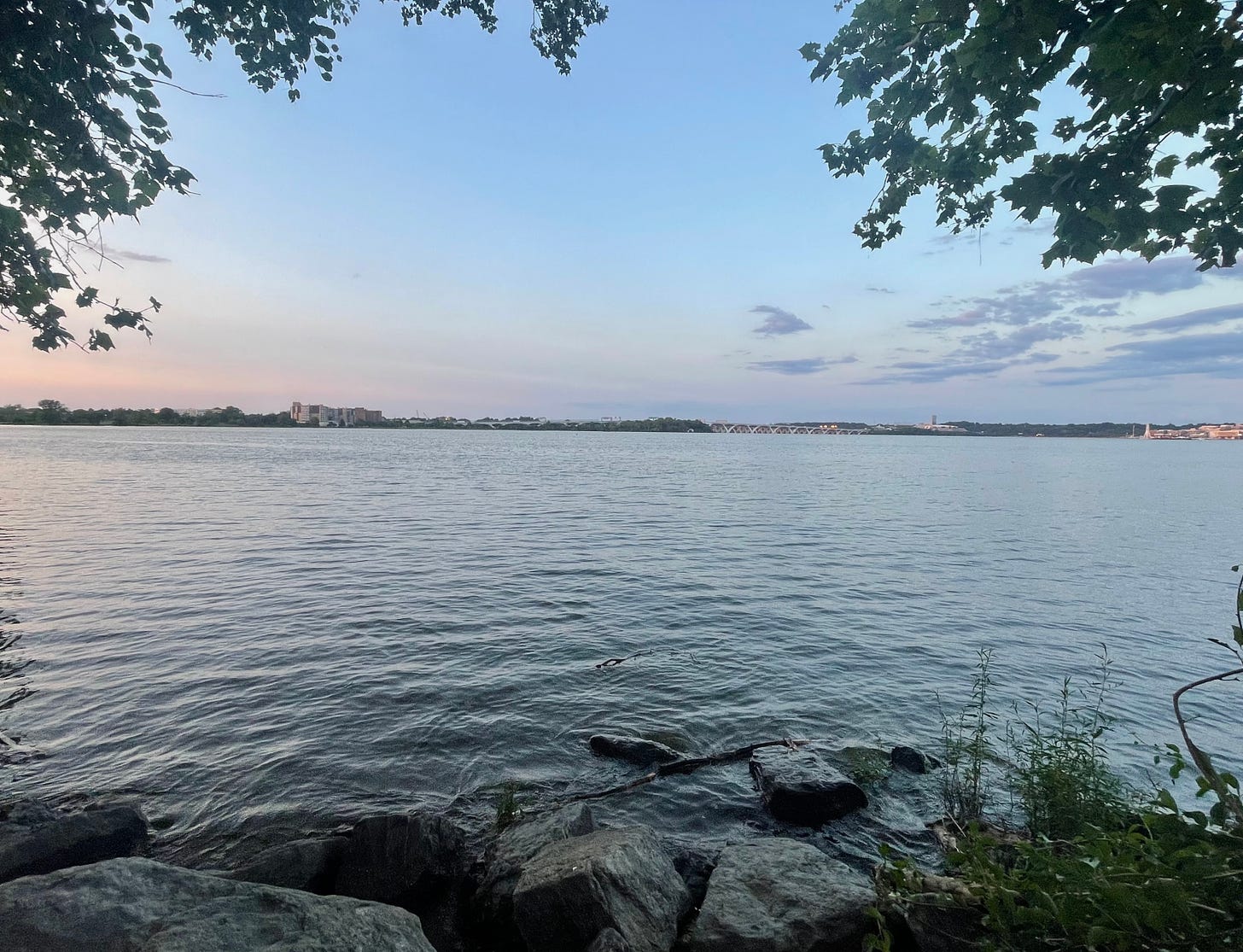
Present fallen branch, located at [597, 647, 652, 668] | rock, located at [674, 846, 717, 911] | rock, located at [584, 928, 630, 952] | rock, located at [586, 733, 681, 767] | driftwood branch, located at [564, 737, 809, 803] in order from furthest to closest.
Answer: fallen branch, located at [597, 647, 652, 668]
rock, located at [586, 733, 681, 767]
driftwood branch, located at [564, 737, 809, 803]
rock, located at [674, 846, 717, 911]
rock, located at [584, 928, 630, 952]

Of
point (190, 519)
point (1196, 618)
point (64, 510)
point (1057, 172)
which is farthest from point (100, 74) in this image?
point (64, 510)

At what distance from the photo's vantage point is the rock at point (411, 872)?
661 cm

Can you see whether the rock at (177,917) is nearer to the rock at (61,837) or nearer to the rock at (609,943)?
the rock at (609,943)

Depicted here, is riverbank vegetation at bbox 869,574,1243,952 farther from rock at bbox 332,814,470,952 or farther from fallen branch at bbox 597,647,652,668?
fallen branch at bbox 597,647,652,668

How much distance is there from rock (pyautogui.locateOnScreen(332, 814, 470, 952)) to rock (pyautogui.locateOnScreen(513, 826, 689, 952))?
3.07 ft

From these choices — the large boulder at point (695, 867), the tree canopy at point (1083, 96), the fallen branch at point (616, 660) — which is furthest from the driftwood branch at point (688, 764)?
the tree canopy at point (1083, 96)

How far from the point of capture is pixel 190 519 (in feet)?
124

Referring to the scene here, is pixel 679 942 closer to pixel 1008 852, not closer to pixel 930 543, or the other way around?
pixel 1008 852

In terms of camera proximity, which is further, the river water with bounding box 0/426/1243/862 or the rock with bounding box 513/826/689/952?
the river water with bounding box 0/426/1243/862

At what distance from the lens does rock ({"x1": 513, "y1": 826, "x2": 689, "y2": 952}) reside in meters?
5.74

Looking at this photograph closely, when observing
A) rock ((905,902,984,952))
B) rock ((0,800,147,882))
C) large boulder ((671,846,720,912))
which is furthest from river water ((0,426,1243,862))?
rock ((905,902,984,952))

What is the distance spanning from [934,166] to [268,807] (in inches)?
473

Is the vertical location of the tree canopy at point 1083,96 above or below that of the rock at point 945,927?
above

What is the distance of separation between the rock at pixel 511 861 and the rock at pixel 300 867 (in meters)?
1.61
